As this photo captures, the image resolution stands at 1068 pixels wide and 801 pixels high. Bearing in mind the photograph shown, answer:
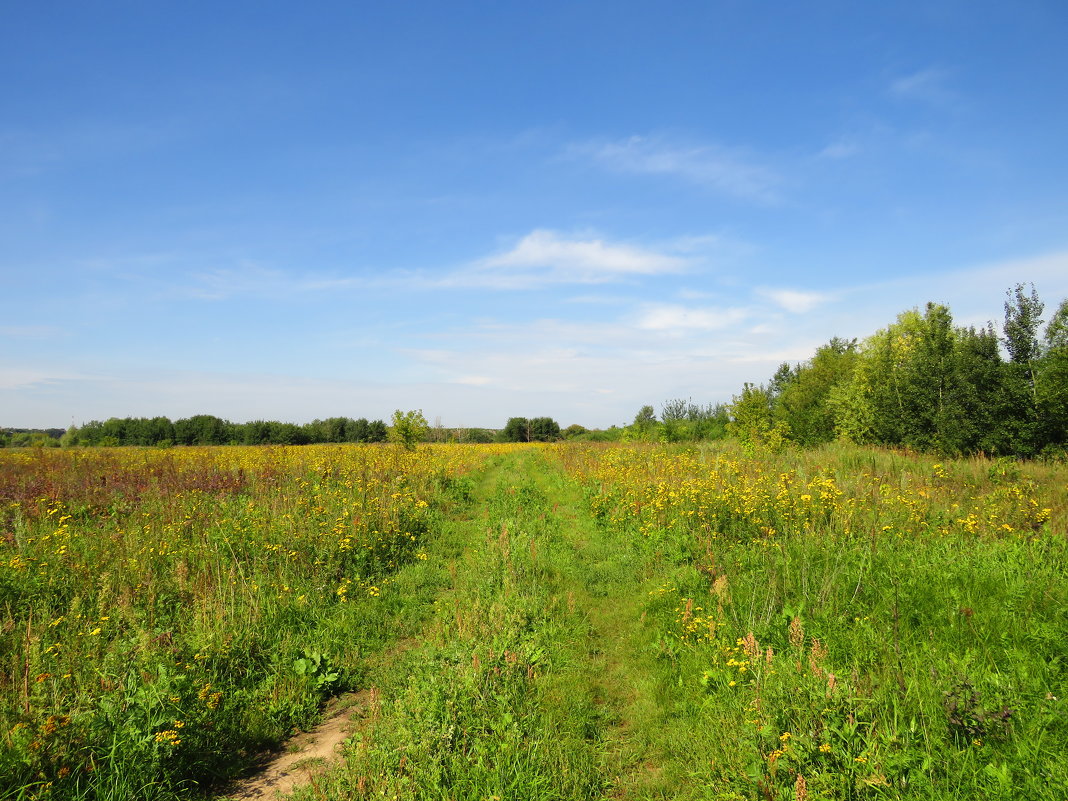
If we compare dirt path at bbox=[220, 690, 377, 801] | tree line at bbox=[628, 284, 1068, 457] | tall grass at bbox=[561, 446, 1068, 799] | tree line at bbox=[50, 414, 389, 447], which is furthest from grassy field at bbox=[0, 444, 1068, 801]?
tree line at bbox=[50, 414, 389, 447]

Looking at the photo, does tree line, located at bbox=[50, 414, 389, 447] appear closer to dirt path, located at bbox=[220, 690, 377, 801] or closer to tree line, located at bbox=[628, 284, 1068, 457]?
tree line, located at bbox=[628, 284, 1068, 457]

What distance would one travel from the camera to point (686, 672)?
4531 millimetres

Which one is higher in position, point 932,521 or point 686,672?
point 932,521

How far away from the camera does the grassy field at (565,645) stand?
3.07m

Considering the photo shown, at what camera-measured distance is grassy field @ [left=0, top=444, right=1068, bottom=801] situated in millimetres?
3074

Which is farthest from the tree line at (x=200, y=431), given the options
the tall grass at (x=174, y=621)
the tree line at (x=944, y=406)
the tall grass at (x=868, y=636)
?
the tall grass at (x=868, y=636)

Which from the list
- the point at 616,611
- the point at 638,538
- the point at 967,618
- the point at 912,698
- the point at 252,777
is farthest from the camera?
the point at 638,538

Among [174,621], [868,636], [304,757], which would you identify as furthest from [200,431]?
[868,636]

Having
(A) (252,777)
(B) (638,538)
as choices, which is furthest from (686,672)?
(B) (638,538)

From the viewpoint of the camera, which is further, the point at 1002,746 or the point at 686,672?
the point at 686,672

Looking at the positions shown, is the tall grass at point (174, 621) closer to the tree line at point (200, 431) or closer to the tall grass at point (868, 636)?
the tall grass at point (868, 636)

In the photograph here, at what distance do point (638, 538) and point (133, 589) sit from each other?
7.25m

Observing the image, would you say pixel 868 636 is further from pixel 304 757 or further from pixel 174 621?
pixel 174 621

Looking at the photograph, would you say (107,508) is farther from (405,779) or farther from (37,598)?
(405,779)
